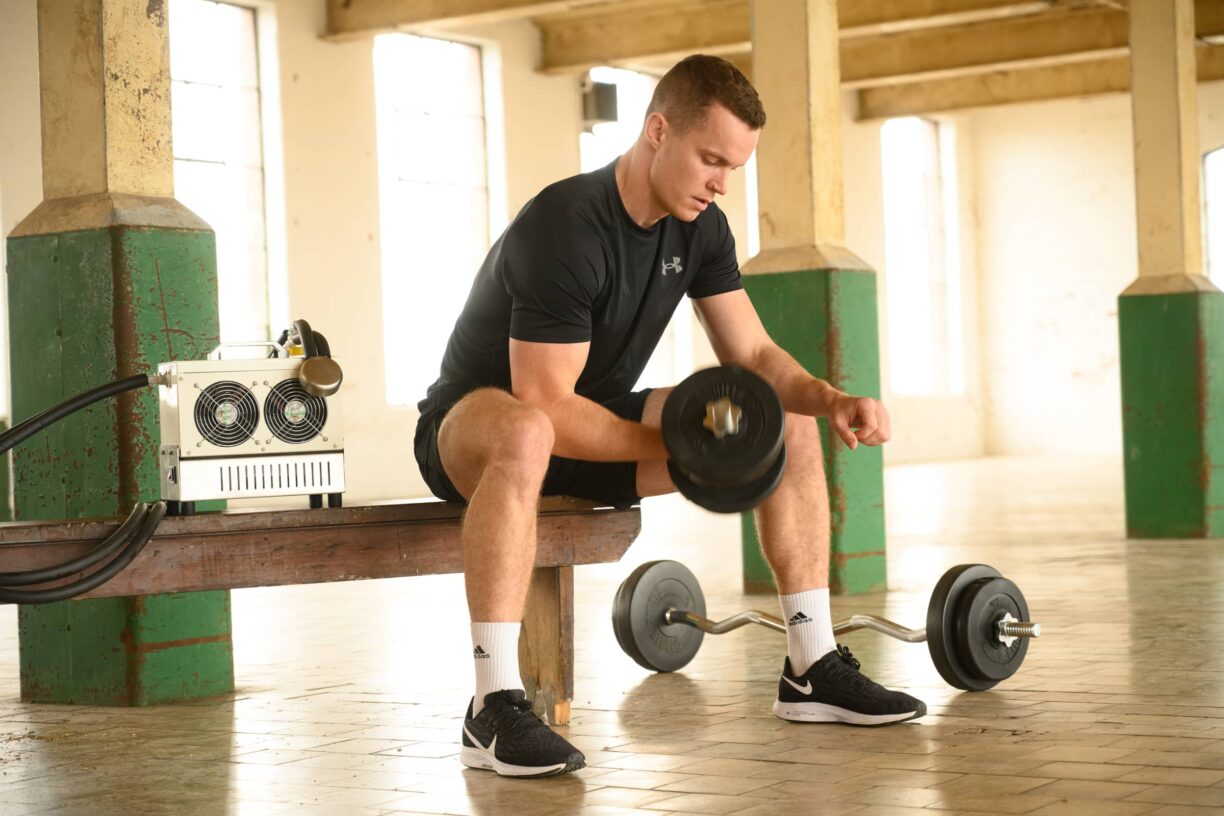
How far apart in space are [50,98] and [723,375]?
2.07 meters

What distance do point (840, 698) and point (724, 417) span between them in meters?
0.69

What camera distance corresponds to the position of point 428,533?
120 inches

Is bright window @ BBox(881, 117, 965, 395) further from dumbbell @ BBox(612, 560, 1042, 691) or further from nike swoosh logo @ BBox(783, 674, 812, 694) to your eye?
nike swoosh logo @ BBox(783, 674, 812, 694)

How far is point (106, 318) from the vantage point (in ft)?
12.2

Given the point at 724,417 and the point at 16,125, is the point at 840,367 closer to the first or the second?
the point at 724,417

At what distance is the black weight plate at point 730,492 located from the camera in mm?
2742

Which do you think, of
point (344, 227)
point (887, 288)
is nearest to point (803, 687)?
point (344, 227)

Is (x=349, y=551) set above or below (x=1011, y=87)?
below

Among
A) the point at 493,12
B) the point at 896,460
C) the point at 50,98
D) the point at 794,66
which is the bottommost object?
the point at 896,460

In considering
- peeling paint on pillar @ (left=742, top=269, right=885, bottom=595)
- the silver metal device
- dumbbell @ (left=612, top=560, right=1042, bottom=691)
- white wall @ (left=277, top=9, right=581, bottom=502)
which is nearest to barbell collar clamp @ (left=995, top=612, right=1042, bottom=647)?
dumbbell @ (left=612, top=560, right=1042, bottom=691)

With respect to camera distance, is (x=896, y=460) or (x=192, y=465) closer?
(x=192, y=465)

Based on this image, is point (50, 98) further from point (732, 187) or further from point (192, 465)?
point (732, 187)

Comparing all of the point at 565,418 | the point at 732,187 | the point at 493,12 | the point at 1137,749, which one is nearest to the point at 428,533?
the point at 565,418

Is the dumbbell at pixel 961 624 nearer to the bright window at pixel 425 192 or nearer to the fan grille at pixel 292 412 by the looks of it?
the fan grille at pixel 292 412
